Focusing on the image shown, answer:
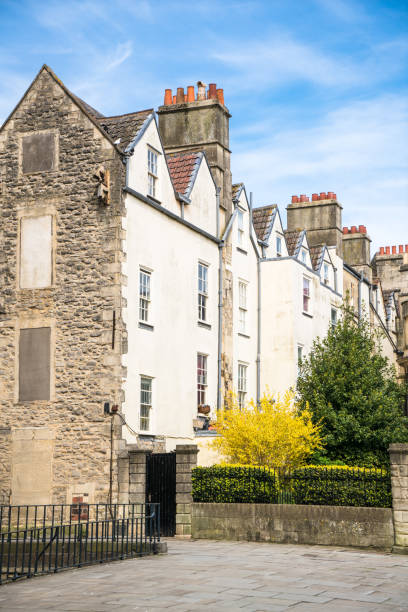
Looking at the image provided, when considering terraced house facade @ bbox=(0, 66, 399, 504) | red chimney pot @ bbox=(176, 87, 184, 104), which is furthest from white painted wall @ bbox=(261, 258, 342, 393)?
red chimney pot @ bbox=(176, 87, 184, 104)

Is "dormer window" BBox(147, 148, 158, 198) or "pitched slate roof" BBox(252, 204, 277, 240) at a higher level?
"pitched slate roof" BBox(252, 204, 277, 240)

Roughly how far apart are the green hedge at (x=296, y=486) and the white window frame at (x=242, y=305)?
1031 centimetres

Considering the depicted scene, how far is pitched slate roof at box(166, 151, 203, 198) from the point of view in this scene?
Answer: 27703mm

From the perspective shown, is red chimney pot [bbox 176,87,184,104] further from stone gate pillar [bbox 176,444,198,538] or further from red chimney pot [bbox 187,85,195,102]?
stone gate pillar [bbox 176,444,198,538]

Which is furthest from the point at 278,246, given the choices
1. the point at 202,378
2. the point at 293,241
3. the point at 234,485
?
the point at 234,485

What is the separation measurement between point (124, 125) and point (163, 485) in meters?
11.2

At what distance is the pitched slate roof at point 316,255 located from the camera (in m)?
37.7

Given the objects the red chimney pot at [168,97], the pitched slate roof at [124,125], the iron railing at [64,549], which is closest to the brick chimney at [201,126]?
the red chimney pot at [168,97]

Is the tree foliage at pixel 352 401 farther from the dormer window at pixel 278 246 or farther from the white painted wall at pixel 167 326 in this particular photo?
the dormer window at pixel 278 246

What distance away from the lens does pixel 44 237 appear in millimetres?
24547

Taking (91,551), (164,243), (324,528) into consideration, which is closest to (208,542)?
(324,528)

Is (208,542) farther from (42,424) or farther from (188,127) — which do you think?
(188,127)

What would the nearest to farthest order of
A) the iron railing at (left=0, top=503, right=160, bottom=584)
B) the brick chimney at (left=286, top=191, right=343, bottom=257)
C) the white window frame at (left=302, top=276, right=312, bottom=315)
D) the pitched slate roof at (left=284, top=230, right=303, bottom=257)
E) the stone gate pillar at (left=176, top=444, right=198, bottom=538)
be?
the iron railing at (left=0, top=503, right=160, bottom=584)
the stone gate pillar at (left=176, top=444, right=198, bottom=538)
the white window frame at (left=302, top=276, right=312, bottom=315)
the pitched slate roof at (left=284, top=230, right=303, bottom=257)
the brick chimney at (left=286, top=191, right=343, bottom=257)

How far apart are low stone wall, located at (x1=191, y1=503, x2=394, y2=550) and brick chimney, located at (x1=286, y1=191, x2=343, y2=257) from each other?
2281 centimetres
